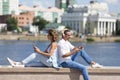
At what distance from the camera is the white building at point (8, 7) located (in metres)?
145

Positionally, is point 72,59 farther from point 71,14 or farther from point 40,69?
point 71,14

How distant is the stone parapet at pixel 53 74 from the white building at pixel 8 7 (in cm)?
13667

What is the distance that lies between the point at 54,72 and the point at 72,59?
1.70ft

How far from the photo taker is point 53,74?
846 centimetres

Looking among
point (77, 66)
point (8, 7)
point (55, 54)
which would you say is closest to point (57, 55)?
point (55, 54)

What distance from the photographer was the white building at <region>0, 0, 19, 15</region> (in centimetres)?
14488

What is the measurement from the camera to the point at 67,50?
27.8 feet

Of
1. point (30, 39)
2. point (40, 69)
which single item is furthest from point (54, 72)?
point (30, 39)

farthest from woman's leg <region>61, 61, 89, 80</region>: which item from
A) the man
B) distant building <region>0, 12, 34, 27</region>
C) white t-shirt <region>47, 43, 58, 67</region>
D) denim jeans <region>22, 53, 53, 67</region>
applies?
distant building <region>0, 12, 34, 27</region>

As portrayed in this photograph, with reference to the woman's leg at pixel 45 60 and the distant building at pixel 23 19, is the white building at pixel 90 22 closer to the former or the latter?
the distant building at pixel 23 19

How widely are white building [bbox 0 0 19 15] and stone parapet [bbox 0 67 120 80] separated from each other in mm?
136671

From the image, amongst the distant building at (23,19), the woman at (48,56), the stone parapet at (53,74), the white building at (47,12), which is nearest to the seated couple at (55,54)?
Result: the woman at (48,56)

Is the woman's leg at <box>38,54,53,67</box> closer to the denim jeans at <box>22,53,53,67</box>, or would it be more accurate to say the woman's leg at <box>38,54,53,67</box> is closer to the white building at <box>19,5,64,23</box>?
the denim jeans at <box>22,53,53,67</box>

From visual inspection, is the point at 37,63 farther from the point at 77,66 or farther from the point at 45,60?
the point at 77,66
